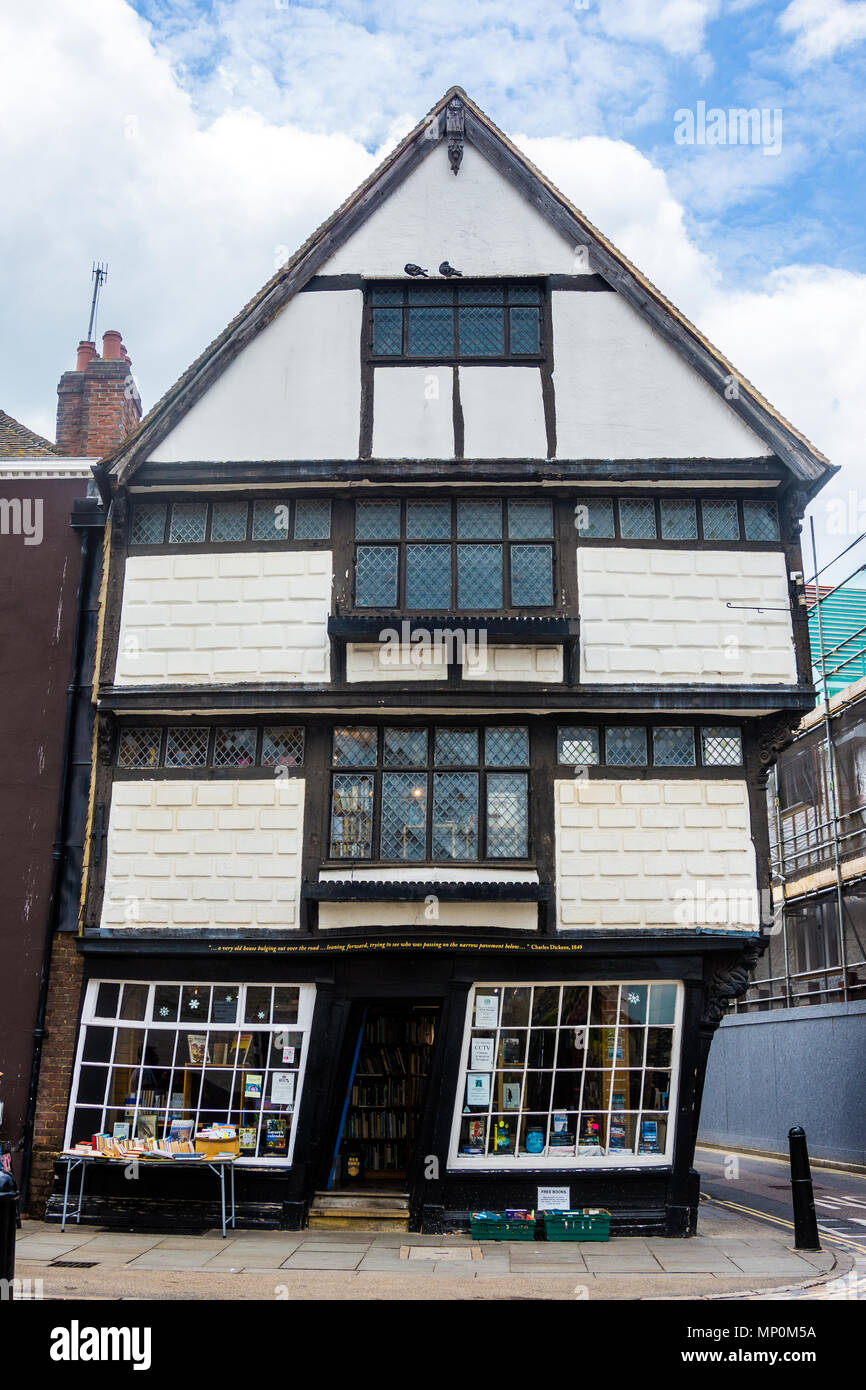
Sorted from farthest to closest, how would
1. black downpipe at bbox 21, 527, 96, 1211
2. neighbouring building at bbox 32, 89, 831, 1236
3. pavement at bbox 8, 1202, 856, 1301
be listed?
black downpipe at bbox 21, 527, 96, 1211, neighbouring building at bbox 32, 89, 831, 1236, pavement at bbox 8, 1202, 856, 1301

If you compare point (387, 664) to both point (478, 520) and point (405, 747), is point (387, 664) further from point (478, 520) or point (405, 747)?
point (478, 520)

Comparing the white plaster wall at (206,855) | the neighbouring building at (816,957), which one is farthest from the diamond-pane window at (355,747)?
the neighbouring building at (816,957)

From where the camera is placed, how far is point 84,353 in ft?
59.3

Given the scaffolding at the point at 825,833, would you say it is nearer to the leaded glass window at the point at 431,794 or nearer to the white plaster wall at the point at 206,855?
the leaded glass window at the point at 431,794

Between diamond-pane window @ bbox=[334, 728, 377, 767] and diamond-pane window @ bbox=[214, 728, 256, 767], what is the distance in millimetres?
1047

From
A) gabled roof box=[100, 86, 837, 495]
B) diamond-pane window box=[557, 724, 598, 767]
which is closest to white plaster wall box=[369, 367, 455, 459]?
gabled roof box=[100, 86, 837, 495]

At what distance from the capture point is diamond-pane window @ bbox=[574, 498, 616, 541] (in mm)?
14242

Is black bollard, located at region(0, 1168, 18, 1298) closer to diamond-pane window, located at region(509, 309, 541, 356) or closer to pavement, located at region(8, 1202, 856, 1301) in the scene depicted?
pavement, located at region(8, 1202, 856, 1301)

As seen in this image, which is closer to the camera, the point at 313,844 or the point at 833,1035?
the point at 313,844

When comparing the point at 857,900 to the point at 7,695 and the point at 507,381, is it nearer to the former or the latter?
the point at 507,381

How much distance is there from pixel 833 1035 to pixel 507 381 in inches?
556
